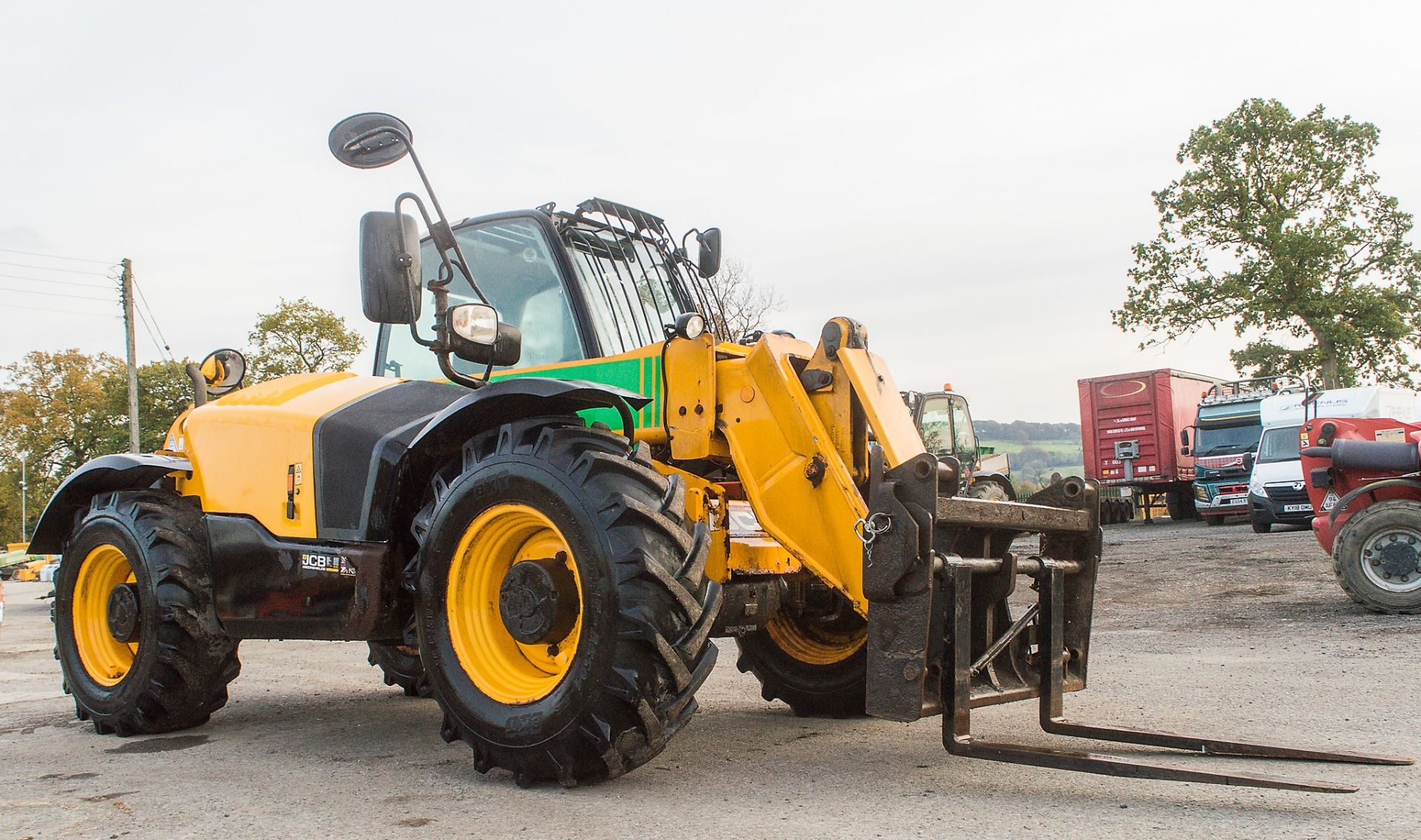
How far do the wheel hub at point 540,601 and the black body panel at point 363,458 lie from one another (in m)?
0.92

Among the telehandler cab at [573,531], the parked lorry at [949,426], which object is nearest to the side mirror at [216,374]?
the telehandler cab at [573,531]

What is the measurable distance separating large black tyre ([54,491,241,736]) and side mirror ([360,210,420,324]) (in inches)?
79.6

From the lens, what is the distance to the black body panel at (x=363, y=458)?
4.78 metres

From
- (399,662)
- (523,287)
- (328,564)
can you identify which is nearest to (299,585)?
(328,564)

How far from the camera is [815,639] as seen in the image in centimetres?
576

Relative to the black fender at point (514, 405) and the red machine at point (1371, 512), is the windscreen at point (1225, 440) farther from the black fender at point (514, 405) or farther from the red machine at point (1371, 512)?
the black fender at point (514, 405)

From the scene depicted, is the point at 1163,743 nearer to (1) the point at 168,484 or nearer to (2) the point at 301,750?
(2) the point at 301,750

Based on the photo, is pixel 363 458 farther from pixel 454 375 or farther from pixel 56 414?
pixel 56 414

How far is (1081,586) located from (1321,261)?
34.6 meters

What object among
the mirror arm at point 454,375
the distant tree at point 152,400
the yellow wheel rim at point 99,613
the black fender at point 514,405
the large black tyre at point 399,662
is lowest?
the large black tyre at point 399,662

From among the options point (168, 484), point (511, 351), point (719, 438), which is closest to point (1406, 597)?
point (719, 438)

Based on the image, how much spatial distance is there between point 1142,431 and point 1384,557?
20.0m

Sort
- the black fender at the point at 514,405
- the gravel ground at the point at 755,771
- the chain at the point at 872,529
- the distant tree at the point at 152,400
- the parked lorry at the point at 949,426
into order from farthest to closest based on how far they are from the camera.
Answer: the distant tree at the point at 152,400
the parked lorry at the point at 949,426
the black fender at the point at 514,405
the chain at the point at 872,529
the gravel ground at the point at 755,771

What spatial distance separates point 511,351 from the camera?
4.74 meters
